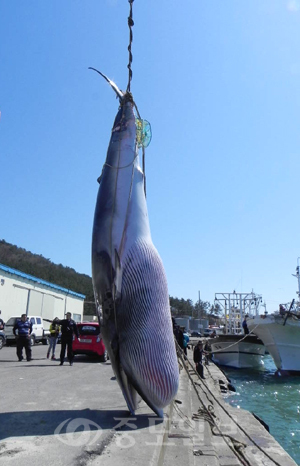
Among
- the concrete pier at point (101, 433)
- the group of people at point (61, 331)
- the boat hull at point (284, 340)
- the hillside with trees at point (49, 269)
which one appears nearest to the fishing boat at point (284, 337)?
the boat hull at point (284, 340)

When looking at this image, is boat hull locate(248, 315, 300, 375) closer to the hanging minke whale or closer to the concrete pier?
the concrete pier

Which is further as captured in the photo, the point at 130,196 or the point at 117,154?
the point at 117,154

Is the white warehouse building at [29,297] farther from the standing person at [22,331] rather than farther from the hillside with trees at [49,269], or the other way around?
the hillside with trees at [49,269]

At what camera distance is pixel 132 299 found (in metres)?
3.31

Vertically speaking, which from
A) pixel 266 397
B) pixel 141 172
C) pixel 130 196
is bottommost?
pixel 266 397

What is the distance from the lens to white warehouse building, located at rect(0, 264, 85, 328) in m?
24.3

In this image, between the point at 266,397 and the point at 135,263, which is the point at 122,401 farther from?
the point at 266,397

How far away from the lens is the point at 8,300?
24.8 metres

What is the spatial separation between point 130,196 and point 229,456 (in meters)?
3.61

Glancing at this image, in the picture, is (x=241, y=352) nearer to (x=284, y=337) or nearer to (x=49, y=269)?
(x=284, y=337)

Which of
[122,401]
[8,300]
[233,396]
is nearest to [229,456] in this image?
[122,401]

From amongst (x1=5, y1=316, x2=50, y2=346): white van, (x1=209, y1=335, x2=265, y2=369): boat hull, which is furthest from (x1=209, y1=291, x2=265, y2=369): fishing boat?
(x1=5, y1=316, x2=50, y2=346): white van

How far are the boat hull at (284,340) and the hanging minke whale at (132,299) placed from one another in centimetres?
2078

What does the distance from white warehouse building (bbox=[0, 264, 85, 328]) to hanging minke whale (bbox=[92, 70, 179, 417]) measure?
22.0 metres
